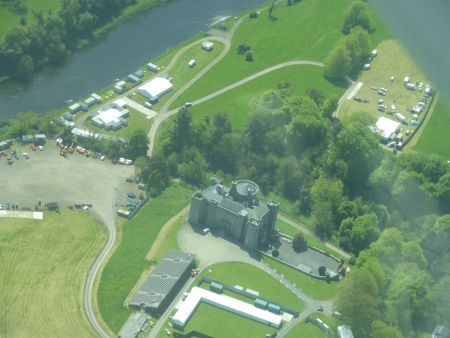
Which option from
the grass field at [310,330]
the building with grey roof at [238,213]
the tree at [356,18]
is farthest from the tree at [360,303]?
the tree at [356,18]

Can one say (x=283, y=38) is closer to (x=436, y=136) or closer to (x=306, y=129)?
(x=436, y=136)

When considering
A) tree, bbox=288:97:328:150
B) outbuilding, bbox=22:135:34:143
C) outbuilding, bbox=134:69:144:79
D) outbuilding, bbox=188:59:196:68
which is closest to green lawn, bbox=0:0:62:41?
outbuilding, bbox=134:69:144:79

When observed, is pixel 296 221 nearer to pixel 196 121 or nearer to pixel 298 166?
pixel 298 166

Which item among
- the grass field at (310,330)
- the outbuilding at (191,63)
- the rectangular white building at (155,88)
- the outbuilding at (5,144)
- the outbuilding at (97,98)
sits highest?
the grass field at (310,330)

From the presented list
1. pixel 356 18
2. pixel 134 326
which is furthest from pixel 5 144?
pixel 356 18

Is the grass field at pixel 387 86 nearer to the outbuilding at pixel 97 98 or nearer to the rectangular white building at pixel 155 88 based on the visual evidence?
the rectangular white building at pixel 155 88

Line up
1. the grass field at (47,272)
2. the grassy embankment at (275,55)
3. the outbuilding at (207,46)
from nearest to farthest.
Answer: the grass field at (47,272) < the grassy embankment at (275,55) < the outbuilding at (207,46)

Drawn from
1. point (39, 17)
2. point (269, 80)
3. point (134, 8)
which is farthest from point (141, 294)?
point (134, 8)
